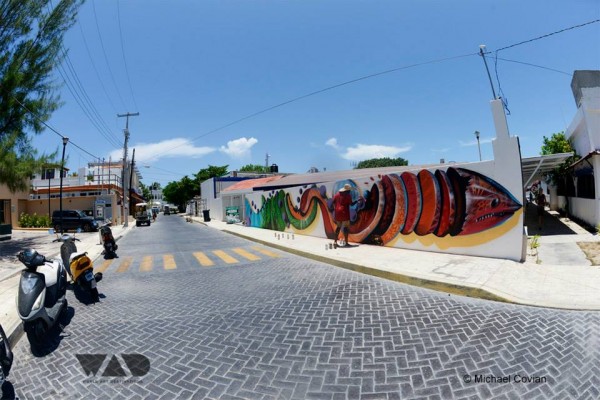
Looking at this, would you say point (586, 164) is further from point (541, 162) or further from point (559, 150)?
point (559, 150)

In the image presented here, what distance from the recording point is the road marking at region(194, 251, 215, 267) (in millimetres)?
8902

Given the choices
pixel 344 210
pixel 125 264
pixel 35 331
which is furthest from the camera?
pixel 344 210

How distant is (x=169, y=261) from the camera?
965 centimetres

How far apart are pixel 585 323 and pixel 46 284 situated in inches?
278

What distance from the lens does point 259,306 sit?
497 centimetres

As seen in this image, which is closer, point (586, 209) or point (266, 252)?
point (266, 252)

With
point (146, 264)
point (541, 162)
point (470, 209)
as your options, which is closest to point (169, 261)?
point (146, 264)

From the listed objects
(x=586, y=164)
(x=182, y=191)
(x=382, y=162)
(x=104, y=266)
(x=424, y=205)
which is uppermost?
(x=382, y=162)

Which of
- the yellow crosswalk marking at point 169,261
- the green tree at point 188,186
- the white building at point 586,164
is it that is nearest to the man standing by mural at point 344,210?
the yellow crosswalk marking at point 169,261

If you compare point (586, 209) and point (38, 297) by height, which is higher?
point (586, 209)

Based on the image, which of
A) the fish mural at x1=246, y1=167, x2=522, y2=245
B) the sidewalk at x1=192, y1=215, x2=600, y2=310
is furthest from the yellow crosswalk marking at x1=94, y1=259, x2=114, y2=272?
the fish mural at x1=246, y1=167, x2=522, y2=245

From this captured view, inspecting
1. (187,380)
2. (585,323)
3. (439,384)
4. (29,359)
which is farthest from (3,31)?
(585,323)

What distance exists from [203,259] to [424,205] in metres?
6.69

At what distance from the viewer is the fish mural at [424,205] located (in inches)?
284
